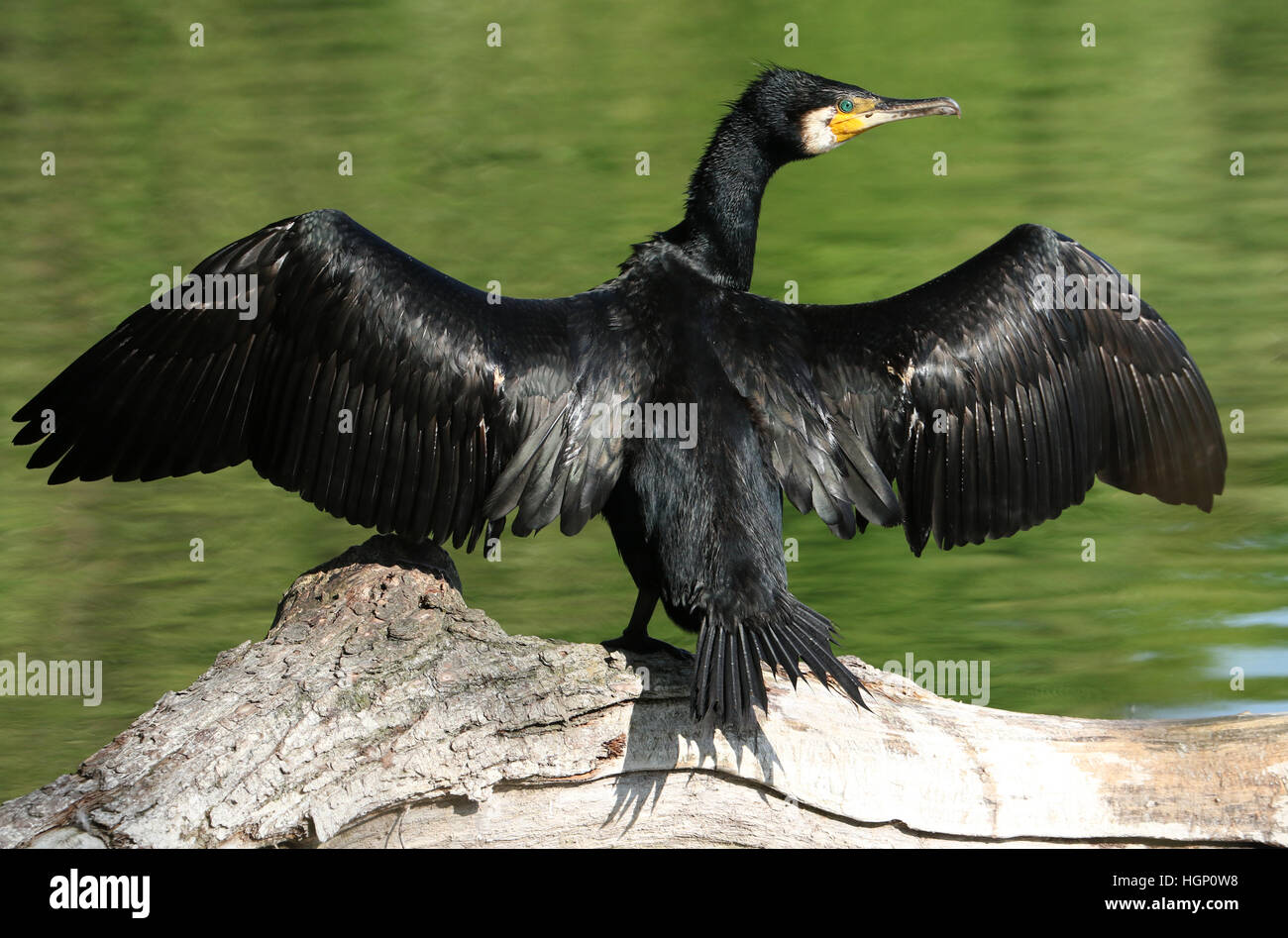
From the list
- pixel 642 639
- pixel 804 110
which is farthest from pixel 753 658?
pixel 804 110

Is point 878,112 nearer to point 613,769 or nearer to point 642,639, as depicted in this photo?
point 642,639

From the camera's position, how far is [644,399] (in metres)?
5.03

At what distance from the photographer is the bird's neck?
5.71 m

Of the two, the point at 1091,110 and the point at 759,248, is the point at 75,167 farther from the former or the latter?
the point at 1091,110

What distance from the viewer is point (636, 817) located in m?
4.49

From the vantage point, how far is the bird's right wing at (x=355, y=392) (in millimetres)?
5074

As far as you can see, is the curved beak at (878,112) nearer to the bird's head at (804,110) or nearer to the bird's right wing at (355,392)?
the bird's head at (804,110)

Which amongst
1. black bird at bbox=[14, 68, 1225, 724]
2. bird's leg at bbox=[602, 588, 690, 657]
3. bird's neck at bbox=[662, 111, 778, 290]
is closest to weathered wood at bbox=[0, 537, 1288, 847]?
bird's leg at bbox=[602, 588, 690, 657]

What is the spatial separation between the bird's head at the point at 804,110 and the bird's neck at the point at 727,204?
2.3 inches

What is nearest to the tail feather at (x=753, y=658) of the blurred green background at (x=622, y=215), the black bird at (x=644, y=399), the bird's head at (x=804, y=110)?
the black bird at (x=644, y=399)

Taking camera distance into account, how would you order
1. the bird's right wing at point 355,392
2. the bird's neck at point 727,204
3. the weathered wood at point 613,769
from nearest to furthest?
the weathered wood at point 613,769
the bird's right wing at point 355,392
the bird's neck at point 727,204

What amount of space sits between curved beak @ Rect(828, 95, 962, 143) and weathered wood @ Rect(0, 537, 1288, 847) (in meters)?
2.38

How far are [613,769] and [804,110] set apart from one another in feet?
8.58

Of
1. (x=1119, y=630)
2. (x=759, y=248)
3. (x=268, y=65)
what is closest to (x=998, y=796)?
(x=1119, y=630)
